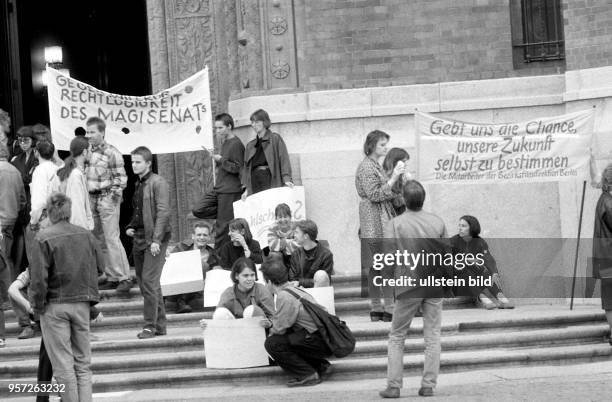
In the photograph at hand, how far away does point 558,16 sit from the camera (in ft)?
55.8

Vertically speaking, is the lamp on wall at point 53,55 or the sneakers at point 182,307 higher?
the lamp on wall at point 53,55

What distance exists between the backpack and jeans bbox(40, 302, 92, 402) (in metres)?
2.05

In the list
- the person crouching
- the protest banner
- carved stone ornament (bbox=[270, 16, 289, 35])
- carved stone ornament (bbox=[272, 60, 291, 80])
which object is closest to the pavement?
the person crouching

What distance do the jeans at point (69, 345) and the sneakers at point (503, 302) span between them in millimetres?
5337

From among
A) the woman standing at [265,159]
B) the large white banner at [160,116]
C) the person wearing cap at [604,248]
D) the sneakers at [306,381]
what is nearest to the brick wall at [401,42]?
the large white banner at [160,116]

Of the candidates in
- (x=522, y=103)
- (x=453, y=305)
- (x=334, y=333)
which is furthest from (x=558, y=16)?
(x=334, y=333)

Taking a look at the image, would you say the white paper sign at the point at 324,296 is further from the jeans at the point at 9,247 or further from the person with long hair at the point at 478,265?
the jeans at the point at 9,247

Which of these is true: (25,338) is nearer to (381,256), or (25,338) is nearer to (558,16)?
(381,256)

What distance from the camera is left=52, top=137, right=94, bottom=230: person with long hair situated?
13.3 meters

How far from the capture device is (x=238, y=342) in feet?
40.2

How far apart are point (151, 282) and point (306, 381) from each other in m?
2.22

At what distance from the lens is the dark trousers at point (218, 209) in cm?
1513

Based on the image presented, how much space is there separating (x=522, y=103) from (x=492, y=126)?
1.85 m

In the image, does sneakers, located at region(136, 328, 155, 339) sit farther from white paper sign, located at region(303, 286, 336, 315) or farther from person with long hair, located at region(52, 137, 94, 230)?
white paper sign, located at region(303, 286, 336, 315)
